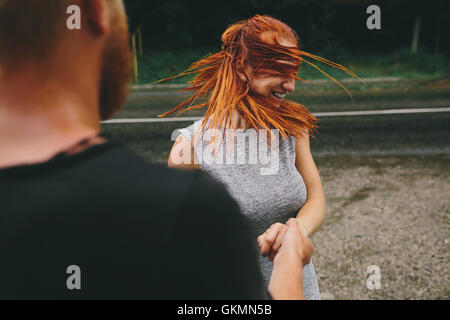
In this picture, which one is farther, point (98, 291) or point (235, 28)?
point (235, 28)

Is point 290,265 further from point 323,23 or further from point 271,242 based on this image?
point 323,23

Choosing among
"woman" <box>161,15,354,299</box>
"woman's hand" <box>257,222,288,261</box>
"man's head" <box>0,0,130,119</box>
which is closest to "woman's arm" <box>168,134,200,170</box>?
"woman" <box>161,15,354,299</box>

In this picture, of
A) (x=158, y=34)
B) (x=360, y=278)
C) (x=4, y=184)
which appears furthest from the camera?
(x=158, y=34)

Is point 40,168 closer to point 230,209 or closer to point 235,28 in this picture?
point 230,209

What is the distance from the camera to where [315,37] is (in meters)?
13.9

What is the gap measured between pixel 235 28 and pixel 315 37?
12.9 metres

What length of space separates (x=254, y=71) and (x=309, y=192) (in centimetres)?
58

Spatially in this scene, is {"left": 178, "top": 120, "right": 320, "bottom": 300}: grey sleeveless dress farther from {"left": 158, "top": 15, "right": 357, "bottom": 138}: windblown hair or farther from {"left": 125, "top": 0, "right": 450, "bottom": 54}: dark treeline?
{"left": 125, "top": 0, "right": 450, "bottom": 54}: dark treeline

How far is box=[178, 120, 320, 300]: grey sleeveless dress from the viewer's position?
171 cm

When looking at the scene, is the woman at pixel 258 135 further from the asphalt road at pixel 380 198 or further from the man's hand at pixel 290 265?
the asphalt road at pixel 380 198

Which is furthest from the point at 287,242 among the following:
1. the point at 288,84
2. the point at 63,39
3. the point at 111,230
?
the point at 63,39

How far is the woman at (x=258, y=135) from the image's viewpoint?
67.7 inches

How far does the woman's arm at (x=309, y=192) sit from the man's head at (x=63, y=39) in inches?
46.2
